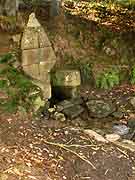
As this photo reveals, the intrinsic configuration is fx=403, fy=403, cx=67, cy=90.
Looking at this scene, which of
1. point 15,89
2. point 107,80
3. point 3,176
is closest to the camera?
point 3,176

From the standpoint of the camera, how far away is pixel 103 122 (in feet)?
23.0

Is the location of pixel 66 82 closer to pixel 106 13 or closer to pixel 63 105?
pixel 63 105

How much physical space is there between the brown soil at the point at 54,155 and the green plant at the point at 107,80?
2.05m

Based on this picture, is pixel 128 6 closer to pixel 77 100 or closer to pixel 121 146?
pixel 77 100

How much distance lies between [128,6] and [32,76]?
18.3 feet

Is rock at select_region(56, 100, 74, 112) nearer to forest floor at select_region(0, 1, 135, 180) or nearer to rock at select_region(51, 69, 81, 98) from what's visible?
rock at select_region(51, 69, 81, 98)

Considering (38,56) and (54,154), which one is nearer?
(54,154)

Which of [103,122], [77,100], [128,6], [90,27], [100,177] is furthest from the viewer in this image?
[128,6]

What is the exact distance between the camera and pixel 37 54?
679 cm

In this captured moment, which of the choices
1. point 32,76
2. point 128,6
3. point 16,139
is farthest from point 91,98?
point 128,6

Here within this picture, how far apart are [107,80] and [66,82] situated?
1005 mm

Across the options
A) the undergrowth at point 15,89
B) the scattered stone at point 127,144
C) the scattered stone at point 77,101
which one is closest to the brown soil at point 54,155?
the scattered stone at point 127,144

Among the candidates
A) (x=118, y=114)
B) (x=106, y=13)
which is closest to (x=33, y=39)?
(x=118, y=114)

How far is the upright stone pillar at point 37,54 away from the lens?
21.7 feet
